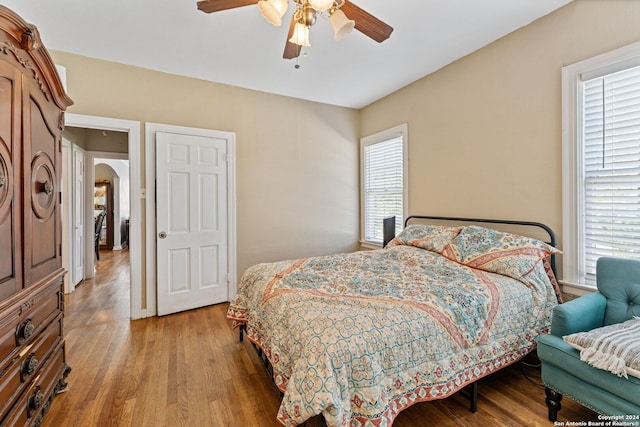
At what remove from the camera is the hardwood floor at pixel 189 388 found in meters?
1.66

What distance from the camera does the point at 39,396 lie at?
144cm

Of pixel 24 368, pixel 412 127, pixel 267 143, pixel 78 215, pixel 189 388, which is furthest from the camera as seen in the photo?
pixel 78 215

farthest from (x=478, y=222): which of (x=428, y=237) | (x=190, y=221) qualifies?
(x=190, y=221)

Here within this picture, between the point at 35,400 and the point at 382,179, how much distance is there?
3.81 metres

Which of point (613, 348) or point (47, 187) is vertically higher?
point (47, 187)

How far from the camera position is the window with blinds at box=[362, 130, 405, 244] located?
12.5ft

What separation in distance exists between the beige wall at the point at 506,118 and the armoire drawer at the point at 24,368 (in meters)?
3.34

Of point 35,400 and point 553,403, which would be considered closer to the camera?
point 35,400

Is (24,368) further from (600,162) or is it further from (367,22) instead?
(600,162)

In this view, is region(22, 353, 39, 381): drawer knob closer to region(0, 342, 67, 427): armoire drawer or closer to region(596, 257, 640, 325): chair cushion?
region(0, 342, 67, 427): armoire drawer

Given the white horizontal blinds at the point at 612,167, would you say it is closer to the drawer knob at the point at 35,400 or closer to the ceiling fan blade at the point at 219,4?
the ceiling fan blade at the point at 219,4

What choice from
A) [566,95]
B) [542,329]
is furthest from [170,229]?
[566,95]

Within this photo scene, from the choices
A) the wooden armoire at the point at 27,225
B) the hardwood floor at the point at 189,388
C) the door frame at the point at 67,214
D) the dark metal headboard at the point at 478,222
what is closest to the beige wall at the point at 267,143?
the door frame at the point at 67,214

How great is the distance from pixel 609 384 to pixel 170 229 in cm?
361
